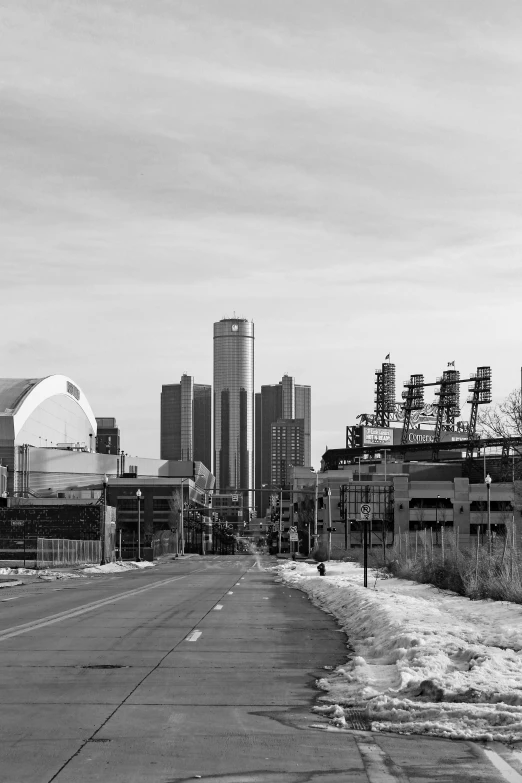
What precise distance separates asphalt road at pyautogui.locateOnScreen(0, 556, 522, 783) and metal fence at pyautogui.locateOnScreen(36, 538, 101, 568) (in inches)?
1755

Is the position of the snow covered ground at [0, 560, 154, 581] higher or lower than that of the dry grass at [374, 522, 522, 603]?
lower

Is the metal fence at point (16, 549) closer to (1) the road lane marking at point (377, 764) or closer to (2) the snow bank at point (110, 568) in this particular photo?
(2) the snow bank at point (110, 568)

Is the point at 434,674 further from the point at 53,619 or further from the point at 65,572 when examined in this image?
the point at 65,572

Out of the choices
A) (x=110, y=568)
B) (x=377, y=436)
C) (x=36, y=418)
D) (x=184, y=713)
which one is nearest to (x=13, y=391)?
(x=36, y=418)

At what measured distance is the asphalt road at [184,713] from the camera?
789 centimetres

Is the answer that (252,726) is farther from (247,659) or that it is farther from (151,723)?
(247,659)

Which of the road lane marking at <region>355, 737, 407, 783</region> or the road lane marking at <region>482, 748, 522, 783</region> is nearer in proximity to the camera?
the road lane marking at <region>482, 748, 522, 783</region>

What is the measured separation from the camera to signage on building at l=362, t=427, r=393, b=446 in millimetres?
171875

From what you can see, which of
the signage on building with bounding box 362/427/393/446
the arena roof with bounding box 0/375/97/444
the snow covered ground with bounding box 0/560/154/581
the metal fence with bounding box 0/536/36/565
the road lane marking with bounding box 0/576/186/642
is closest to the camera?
the road lane marking with bounding box 0/576/186/642

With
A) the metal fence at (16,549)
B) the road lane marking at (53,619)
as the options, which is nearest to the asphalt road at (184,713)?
the road lane marking at (53,619)

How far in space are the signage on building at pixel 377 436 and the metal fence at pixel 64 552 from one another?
93627 mm

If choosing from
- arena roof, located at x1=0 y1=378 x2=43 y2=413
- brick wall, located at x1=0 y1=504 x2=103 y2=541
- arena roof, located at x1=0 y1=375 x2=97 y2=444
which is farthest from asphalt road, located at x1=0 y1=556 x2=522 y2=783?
arena roof, located at x1=0 y1=378 x2=43 y2=413

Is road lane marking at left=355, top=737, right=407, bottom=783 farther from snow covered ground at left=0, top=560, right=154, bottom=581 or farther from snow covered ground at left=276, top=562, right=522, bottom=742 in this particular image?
snow covered ground at left=0, top=560, right=154, bottom=581

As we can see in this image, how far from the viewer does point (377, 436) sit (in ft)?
570
